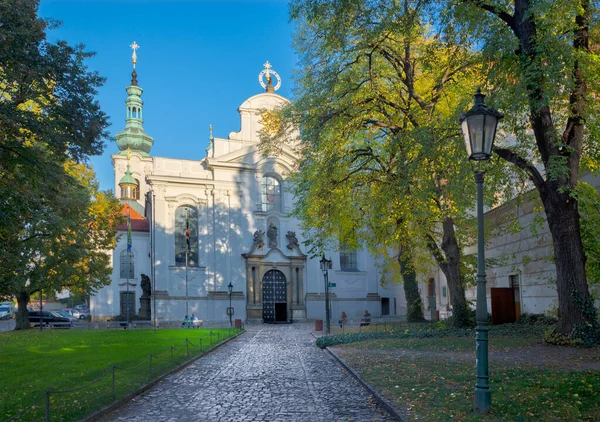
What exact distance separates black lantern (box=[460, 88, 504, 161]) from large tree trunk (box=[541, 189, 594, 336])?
6.90 metres

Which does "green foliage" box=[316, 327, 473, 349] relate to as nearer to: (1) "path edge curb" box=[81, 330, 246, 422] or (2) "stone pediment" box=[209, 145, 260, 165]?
(1) "path edge curb" box=[81, 330, 246, 422]

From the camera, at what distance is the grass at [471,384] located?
320 inches

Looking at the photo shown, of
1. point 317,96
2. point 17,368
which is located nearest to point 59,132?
point 17,368

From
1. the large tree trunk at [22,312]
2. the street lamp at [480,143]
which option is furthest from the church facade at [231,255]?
the street lamp at [480,143]

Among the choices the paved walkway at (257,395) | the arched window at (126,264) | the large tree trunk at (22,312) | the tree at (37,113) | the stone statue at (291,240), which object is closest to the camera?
the paved walkway at (257,395)

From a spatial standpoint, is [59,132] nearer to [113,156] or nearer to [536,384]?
[536,384]

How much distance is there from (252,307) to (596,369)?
40.4 m

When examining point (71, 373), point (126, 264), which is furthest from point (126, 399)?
point (126, 264)

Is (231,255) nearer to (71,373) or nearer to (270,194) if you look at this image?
(270,194)

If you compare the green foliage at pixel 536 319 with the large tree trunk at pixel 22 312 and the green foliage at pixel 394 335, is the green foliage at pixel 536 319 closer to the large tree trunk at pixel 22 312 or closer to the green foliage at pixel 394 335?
the green foliage at pixel 394 335

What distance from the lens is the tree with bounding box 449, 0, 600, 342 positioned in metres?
13.6

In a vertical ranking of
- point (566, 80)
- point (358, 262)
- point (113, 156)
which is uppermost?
point (113, 156)

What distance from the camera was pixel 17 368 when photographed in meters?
15.5

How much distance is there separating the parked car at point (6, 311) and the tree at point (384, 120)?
64590mm
